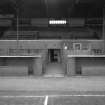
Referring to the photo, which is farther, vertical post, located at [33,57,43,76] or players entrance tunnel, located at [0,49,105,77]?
vertical post, located at [33,57,43,76]

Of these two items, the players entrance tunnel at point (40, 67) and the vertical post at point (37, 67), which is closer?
the players entrance tunnel at point (40, 67)

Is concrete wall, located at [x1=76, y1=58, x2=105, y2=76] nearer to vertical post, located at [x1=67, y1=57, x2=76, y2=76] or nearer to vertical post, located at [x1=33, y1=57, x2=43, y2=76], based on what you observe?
vertical post, located at [x1=67, y1=57, x2=76, y2=76]

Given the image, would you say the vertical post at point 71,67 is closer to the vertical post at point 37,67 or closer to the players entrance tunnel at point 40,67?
the players entrance tunnel at point 40,67

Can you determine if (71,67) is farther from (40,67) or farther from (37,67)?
(37,67)

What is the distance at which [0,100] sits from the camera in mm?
5137

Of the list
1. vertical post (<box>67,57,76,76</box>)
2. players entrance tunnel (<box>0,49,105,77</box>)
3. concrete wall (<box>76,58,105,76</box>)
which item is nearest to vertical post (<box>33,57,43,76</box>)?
players entrance tunnel (<box>0,49,105,77</box>)

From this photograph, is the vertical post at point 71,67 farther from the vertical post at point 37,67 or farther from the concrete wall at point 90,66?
the vertical post at point 37,67

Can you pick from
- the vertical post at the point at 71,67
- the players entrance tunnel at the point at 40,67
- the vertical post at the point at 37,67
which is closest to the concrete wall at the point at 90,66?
the players entrance tunnel at the point at 40,67

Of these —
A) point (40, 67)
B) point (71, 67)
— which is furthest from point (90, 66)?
point (40, 67)

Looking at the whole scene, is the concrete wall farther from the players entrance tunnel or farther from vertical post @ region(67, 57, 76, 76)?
vertical post @ region(67, 57, 76, 76)

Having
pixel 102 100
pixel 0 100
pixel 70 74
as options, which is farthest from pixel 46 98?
pixel 70 74

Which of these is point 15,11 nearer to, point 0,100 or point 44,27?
point 44,27

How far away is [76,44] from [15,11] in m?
8.66

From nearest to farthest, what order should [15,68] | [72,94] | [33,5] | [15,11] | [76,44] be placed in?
1. [72,94]
2. [15,68]
3. [33,5]
4. [15,11]
5. [76,44]
